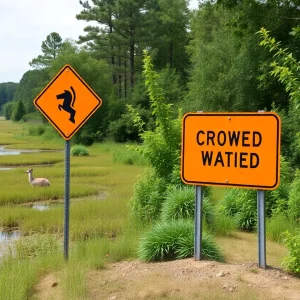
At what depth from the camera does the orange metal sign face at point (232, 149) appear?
6.14m

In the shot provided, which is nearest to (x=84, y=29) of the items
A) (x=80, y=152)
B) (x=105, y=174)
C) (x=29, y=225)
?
(x=80, y=152)

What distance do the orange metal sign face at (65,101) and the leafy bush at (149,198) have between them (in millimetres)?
3864

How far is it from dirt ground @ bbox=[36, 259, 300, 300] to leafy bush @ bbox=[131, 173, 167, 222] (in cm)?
435

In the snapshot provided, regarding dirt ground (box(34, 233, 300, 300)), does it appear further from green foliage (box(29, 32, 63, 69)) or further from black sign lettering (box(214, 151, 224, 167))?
green foliage (box(29, 32, 63, 69))

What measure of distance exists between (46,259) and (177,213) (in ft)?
9.39

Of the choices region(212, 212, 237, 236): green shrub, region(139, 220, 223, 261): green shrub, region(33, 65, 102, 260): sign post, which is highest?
region(33, 65, 102, 260): sign post

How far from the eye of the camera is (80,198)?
59.4ft

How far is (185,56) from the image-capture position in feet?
211

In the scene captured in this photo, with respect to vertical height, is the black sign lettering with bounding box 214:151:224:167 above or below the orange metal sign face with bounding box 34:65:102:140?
below

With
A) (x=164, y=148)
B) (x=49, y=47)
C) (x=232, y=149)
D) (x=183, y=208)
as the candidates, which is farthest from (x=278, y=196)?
(x=49, y=47)

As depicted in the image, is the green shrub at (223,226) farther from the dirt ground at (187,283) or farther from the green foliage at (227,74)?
the green foliage at (227,74)

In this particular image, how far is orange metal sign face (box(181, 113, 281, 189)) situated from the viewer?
20.1 feet

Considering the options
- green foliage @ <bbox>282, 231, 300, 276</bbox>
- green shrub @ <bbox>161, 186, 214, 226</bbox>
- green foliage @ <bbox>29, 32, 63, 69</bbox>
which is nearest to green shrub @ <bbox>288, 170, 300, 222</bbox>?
green shrub @ <bbox>161, 186, 214, 226</bbox>

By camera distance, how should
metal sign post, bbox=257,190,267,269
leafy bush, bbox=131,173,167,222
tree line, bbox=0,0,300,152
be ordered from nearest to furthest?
1. metal sign post, bbox=257,190,267,269
2. leafy bush, bbox=131,173,167,222
3. tree line, bbox=0,0,300,152
